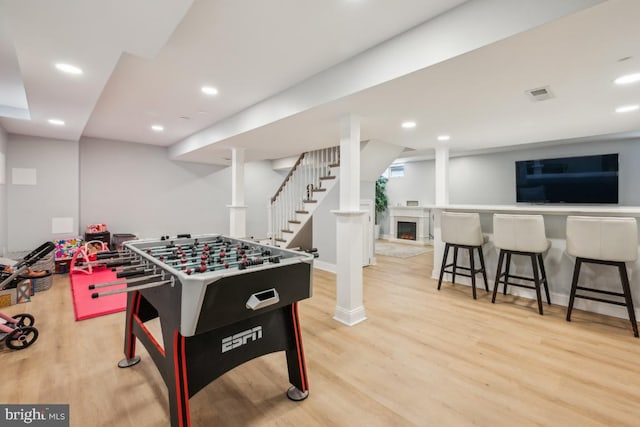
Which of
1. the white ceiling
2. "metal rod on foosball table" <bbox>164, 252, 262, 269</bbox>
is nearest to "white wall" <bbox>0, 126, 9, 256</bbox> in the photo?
the white ceiling

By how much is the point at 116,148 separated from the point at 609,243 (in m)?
7.55

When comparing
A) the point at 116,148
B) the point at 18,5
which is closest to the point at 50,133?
the point at 116,148

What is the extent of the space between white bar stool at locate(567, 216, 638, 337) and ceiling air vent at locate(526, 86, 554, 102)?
1.26 meters

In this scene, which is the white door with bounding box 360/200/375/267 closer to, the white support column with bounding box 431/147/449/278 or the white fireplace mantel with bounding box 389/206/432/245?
the white support column with bounding box 431/147/449/278

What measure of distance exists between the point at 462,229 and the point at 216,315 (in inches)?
130

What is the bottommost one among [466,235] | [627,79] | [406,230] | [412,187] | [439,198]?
[406,230]

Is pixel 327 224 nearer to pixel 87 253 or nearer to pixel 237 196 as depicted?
pixel 237 196

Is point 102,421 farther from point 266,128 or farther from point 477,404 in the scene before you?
point 266,128

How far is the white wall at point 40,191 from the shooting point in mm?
4551

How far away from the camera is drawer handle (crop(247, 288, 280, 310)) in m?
1.45

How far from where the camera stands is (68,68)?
224 cm

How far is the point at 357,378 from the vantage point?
6.57 feet

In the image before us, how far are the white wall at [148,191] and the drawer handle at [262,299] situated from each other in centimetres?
563

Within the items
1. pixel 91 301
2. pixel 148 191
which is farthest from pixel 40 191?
pixel 91 301
